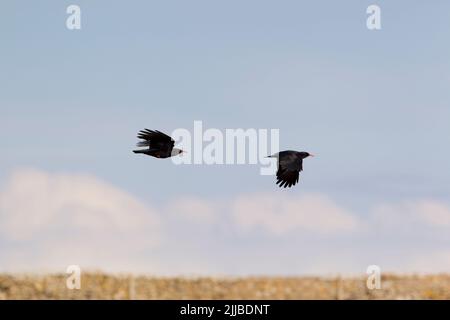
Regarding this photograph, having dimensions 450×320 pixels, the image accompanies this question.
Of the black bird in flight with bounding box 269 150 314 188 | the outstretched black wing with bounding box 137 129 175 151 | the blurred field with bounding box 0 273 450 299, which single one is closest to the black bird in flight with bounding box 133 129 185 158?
the outstretched black wing with bounding box 137 129 175 151

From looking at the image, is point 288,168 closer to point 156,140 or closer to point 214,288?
point 156,140

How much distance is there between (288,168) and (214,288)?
8.58m

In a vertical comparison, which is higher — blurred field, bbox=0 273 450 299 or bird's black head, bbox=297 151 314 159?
bird's black head, bbox=297 151 314 159

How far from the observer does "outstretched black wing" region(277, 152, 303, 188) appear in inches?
548

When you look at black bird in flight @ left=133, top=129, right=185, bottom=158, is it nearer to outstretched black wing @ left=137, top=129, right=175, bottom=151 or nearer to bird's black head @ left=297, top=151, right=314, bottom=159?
outstretched black wing @ left=137, top=129, right=175, bottom=151

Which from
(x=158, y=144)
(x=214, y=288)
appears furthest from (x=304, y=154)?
(x=214, y=288)

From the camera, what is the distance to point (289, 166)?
14047 mm

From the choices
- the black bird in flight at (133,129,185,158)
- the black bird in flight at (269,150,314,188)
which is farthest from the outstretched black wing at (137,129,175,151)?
the black bird in flight at (269,150,314,188)

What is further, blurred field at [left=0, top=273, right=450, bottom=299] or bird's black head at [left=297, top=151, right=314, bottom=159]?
blurred field at [left=0, top=273, right=450, bottom=299]

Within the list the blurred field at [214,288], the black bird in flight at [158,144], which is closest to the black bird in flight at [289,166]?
the black bird in flight at [158,144]
